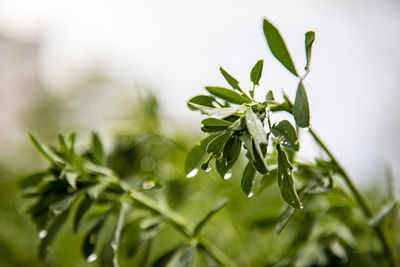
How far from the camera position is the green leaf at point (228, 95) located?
41cm

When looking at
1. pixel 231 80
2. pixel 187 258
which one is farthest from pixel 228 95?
pixel 187 258

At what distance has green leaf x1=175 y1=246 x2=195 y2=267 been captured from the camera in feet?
1.67

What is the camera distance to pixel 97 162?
0.63 meters

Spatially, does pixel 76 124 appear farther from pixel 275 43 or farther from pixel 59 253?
pixel 275 43

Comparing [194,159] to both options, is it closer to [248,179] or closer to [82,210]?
[248,179]

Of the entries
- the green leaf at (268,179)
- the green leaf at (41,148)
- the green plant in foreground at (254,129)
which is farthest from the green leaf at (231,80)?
the green leaf at (41,148)

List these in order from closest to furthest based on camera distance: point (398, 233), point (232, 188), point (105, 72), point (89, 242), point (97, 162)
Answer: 1. point (89, 242)
2. point (97, 162)
3. point (232, 188)
4. point (398, 233)
5. point (105, 72)

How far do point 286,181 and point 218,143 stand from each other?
8 cm

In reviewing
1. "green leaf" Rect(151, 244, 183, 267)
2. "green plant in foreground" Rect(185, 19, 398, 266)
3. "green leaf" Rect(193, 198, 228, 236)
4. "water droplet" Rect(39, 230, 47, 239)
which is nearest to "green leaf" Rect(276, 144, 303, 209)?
"green plant in foreground" Rect(185, 19, 398, 266)

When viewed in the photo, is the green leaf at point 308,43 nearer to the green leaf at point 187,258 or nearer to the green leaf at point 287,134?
the green leaf at point 287,134

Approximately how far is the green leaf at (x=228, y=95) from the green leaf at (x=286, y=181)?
3.1 inches

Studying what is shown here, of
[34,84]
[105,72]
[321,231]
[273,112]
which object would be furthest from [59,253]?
[34,84]

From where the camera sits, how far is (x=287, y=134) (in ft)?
1.18

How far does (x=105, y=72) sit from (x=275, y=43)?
1872 mm
